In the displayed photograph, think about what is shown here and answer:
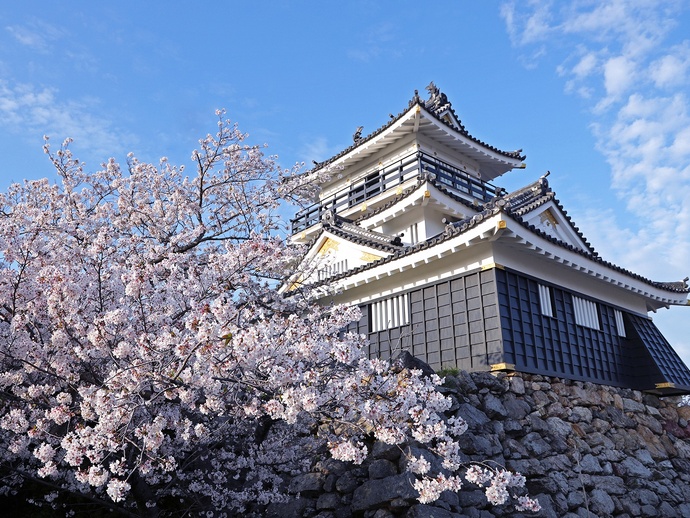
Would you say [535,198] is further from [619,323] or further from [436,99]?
[436,99]

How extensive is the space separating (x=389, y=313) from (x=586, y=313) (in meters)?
4.34

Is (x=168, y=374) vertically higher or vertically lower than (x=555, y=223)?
lower

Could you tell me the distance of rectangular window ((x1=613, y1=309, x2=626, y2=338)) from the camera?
1241 centimetres

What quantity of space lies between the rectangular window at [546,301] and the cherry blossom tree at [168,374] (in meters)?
4.11

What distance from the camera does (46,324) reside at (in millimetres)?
5324

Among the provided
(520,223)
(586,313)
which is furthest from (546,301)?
(520,223)

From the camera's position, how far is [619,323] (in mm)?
12508

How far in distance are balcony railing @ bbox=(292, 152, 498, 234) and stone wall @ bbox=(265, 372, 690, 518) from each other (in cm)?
711

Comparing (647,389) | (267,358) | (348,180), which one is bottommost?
(267,358)

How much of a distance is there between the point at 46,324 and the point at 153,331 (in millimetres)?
1070

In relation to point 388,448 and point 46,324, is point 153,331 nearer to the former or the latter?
point 46,324

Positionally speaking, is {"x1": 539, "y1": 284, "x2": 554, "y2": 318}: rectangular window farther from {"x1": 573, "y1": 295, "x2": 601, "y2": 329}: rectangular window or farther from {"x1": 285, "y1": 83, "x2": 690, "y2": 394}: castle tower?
{"x1": 573, "y1": 295, "x2": 601, "y2": 329}: rectangular window

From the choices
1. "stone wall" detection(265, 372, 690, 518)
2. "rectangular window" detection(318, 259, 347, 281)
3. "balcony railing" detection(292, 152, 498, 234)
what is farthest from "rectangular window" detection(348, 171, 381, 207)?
"stone wall" detection(265, 372, 690, 518)

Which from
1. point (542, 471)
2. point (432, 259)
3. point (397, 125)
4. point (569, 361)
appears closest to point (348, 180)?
point (397, 125)
